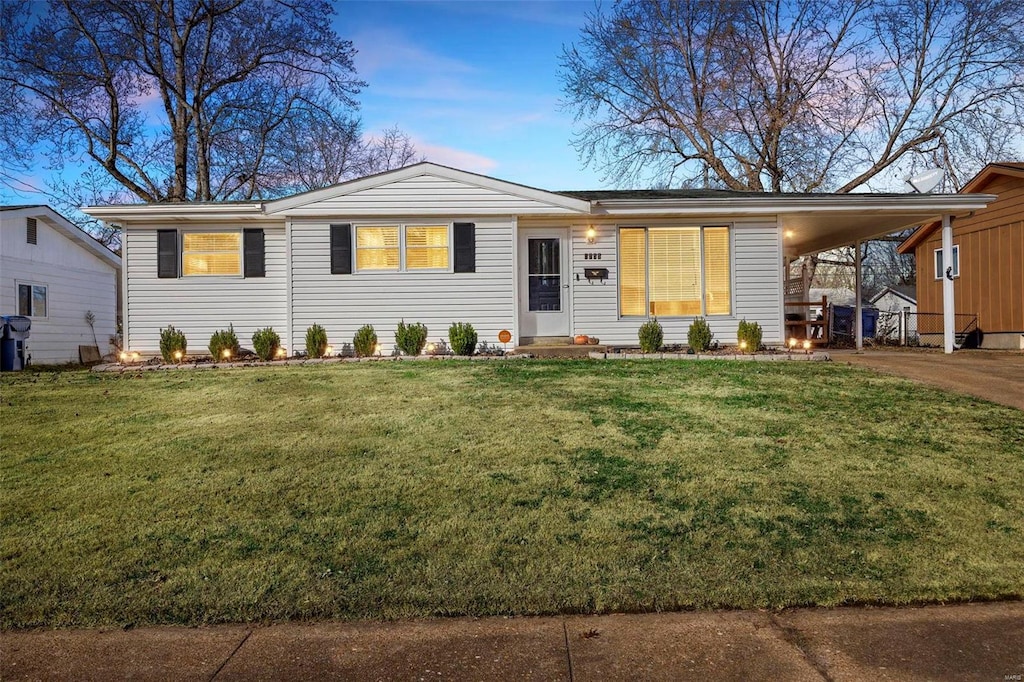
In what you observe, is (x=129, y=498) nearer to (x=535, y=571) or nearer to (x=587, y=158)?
(x=535, y=571)

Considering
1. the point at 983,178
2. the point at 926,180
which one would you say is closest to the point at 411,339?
the point at 983,178

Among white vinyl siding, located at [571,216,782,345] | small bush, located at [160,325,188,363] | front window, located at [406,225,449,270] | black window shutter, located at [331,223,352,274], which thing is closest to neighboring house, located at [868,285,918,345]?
white vinyl siding, located at [571,216,782,345]

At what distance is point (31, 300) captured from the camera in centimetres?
1622

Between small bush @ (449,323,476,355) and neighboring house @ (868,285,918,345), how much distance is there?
493 inches

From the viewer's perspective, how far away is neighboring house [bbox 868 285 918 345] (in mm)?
18453

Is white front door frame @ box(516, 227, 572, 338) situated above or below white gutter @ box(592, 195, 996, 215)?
below

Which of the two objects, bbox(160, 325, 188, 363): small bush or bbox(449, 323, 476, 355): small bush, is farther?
bbox(160, 325, 188, 363): small bush

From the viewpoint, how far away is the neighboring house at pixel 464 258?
1186cm

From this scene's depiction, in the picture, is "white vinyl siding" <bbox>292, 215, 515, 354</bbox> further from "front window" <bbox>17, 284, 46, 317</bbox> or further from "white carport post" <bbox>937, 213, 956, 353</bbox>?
"front window" <bbox>17, 284, 46, 317</bbox>

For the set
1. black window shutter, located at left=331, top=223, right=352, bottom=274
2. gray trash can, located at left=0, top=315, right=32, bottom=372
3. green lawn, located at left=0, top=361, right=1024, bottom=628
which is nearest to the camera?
green lawn, located at left=0, top=361, right=1024, bottom=628

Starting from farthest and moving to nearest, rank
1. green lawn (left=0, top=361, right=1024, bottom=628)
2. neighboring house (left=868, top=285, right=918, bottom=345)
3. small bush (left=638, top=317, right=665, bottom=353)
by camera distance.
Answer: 1. neighboring house (left=868, top=285, right=918, bottom=345)
2. small bush (left=638, top=317, right=665, bottom=353)
3. green lawn (left=0, top=361, right=1024, bottom=628)

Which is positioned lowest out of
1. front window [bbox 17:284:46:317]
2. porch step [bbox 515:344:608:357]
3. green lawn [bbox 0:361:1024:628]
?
green lawn [bbox 0:361:1024:628]

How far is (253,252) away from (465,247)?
409 centimetres

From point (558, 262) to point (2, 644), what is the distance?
34.8 feet
